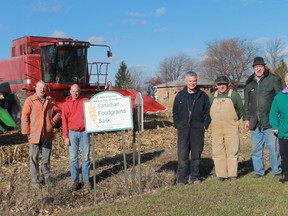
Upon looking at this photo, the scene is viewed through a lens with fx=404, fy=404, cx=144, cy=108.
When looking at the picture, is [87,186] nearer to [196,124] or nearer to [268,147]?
[196,124]

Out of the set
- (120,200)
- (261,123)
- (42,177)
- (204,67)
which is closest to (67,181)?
(42,177)

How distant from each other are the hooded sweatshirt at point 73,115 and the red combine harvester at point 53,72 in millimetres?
8104

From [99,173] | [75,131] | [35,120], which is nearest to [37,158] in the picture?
[35,120]

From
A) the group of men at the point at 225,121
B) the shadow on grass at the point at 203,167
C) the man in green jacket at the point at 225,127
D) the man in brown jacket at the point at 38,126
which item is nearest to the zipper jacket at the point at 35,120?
the man in brown jacket at the point at 38,126

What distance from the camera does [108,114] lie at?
670 centimetres

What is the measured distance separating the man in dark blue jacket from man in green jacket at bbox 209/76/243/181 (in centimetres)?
23

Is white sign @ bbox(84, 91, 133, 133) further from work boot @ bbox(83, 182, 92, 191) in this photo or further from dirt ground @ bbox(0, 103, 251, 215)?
work boot @ bbox(83, 182, 92, 191)

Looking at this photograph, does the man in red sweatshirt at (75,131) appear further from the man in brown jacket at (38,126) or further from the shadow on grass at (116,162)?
the shadow on grass at (116,162)

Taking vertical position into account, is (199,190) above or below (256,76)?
below

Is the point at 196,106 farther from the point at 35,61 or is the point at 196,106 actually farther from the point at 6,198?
the point at 35,61

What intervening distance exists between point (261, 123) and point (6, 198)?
4429 mm

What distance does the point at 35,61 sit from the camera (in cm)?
1612

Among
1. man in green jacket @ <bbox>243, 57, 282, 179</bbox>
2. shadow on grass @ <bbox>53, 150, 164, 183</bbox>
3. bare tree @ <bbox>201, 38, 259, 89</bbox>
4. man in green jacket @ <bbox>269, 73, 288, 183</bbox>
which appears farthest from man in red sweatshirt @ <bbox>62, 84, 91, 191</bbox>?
bare tree @ <bbox>201, 38, 259, 89</bbox>

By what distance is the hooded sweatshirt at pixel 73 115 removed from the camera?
709 cm
